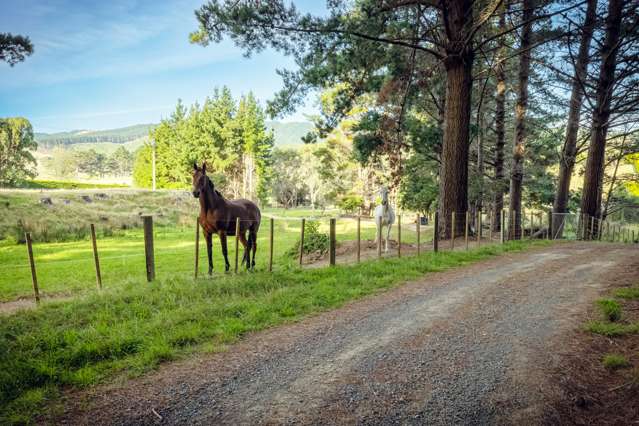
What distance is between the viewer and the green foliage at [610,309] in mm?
4906

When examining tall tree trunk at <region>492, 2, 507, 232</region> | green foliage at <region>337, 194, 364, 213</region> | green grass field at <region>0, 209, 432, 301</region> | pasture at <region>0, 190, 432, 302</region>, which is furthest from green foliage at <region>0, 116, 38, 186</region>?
tall tree trunk at <region>492, 2, 507, 232</region>

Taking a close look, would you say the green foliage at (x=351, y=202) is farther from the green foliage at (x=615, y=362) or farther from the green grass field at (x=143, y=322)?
the green foliage at (x=615, y=362)

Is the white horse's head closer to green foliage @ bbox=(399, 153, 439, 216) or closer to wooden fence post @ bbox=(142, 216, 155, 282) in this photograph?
wooden fence post @ bbox=(142, 216, 155, 282)

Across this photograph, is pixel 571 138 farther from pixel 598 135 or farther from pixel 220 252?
pixel 220 252

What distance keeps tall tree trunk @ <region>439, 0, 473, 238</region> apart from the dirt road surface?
745cm

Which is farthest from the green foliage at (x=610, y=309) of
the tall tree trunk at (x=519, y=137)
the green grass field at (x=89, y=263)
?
the tall tree trunk at (x=519, y=137)

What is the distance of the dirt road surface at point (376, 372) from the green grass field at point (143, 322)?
0.99 ft

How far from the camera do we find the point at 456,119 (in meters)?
13.1

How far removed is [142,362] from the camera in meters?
3.95

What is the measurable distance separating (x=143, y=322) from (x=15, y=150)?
63.1 metres

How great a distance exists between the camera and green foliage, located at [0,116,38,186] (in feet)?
162

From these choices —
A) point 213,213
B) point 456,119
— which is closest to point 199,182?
point 213,213

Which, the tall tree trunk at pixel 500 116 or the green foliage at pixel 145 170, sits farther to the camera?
the green foliage at pixel 145 170

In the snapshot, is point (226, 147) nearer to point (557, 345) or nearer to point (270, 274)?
point (270, 274)
